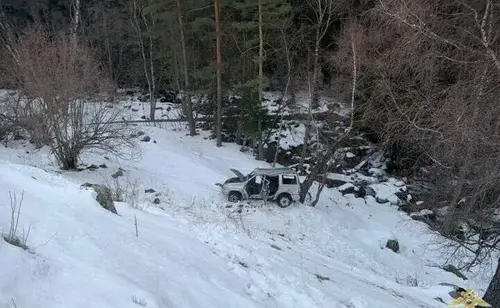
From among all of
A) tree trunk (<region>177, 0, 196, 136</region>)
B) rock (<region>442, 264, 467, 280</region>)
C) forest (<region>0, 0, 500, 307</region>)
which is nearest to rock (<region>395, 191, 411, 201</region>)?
forest (<region>0, 0, 500, 307</region>)

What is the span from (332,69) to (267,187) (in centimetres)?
1002

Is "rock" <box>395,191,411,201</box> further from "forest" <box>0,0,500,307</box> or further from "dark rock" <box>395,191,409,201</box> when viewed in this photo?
"forest" <box>0,0,500,307</box>

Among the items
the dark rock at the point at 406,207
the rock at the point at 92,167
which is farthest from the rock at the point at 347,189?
the rock at the point at 92,167

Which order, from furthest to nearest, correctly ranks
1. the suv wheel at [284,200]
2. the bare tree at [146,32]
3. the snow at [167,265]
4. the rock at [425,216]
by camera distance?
the bare tree at [146,32] → the rock at [425,216] → the suv wheel at [284,200] → the snow at [167,265]

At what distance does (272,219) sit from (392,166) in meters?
12.0

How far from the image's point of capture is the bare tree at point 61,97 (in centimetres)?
1811

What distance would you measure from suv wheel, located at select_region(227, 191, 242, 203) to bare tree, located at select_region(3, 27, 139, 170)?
581 cm

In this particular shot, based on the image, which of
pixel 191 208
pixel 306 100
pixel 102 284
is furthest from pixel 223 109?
pixel 102 284

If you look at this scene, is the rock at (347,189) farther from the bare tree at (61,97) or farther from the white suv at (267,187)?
the bare tree at (61,97)

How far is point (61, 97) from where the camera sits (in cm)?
1833

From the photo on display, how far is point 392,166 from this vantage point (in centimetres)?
2706

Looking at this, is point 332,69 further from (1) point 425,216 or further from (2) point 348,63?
(1) point 425,216

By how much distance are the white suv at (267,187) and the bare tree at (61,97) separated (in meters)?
6.00

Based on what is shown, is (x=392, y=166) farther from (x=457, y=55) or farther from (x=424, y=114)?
(x=457, y=55)
